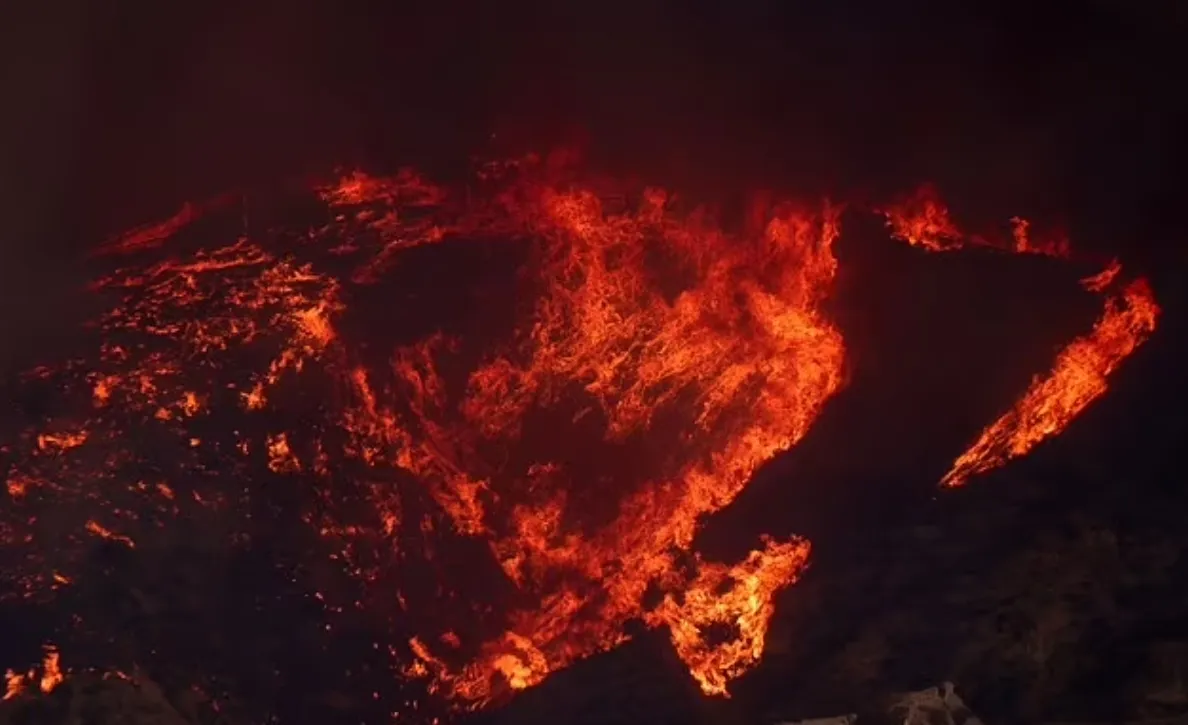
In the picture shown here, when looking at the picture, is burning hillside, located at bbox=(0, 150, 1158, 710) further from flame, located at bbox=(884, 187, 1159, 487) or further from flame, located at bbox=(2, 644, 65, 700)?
flame, located at bbox=(884, 187, 1159, 487)

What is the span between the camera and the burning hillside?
5953mm

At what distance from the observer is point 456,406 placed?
6152mm

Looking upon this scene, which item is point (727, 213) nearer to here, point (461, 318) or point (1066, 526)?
point (461, 318)

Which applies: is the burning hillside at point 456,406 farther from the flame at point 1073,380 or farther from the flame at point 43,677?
the flame at point 1073,380

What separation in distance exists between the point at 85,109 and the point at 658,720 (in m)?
5.14

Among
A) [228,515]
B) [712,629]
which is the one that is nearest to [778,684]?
[712,629]

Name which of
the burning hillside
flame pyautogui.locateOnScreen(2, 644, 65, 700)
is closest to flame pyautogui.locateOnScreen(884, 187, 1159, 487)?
the burning hillside

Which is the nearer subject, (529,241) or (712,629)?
(712,629)

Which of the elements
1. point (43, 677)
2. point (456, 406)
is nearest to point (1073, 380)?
point (456, 406)

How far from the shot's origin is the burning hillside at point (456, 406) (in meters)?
5.95

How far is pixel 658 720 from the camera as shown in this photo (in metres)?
5.84

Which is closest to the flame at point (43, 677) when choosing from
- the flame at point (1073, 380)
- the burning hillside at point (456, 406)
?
the burning hillside at point (456, 406)

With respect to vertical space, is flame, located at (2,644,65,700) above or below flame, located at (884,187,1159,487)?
above

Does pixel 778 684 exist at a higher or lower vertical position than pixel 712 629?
lower
